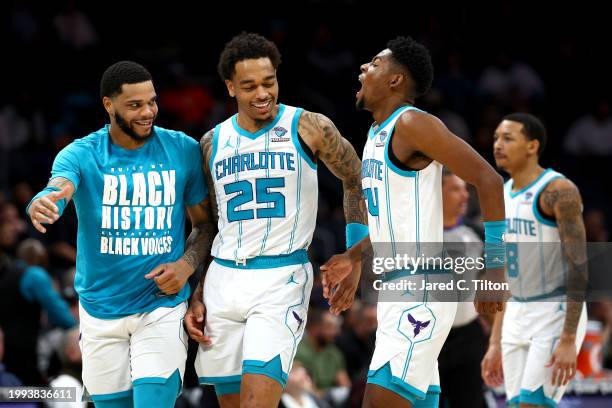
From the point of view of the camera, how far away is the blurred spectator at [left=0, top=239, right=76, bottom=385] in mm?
8445

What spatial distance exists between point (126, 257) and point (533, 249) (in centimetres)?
283

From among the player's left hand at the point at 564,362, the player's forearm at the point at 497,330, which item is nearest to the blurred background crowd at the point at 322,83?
the player's forearm at the point at 497,330

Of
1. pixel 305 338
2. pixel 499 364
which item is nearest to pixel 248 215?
pixel 499 364

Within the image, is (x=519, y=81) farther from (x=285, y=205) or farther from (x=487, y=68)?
(x=285, y=205)

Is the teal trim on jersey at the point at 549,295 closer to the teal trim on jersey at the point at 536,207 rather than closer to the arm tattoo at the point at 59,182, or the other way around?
the teal trim on jersey at the point at 536,207

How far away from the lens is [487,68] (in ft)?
48.9

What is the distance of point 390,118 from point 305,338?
5.25m

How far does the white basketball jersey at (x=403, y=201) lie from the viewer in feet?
17.6

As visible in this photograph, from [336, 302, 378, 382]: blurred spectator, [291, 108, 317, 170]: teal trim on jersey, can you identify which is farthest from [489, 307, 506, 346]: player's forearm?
[336, 302, 378, 382]: blurred spectator

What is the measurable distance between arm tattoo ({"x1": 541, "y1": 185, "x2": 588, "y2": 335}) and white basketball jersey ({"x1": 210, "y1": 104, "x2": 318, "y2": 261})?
183 cm

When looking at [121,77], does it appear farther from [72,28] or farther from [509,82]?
[509,82]

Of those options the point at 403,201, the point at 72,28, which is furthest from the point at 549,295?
the point at 72,28

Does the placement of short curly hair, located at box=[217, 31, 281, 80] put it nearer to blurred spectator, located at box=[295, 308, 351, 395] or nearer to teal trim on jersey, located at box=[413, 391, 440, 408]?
teal trim on jersey, located at box=[413, 391, 440, 408]

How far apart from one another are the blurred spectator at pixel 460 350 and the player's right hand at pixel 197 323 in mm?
2279
